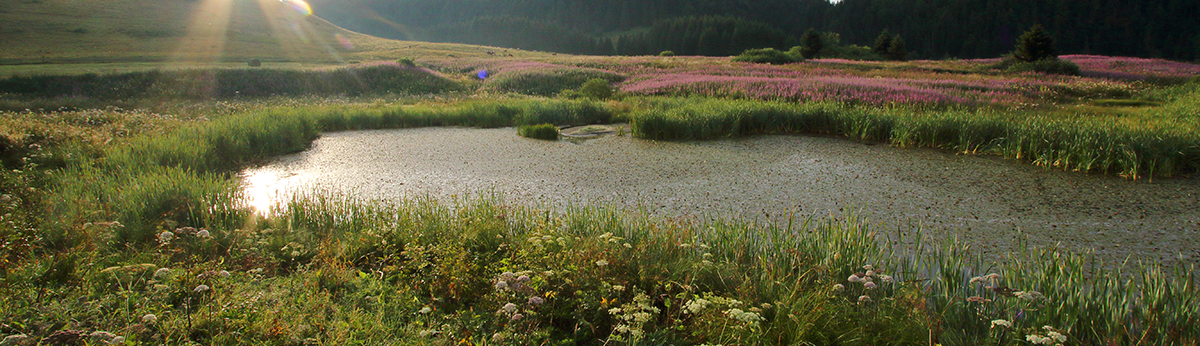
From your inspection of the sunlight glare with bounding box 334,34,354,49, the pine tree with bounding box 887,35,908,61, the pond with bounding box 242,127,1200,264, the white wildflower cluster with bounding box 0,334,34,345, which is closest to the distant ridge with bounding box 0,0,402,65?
the sunlight glare with bounding box 334,34,354,49

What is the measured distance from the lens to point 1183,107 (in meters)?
7.13

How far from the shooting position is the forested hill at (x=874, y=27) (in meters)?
52.5

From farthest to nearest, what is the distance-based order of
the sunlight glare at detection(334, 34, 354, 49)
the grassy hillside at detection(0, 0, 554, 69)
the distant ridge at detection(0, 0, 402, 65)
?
the sunlight glare at detection(334, 34, 354, 49) < the distant ridge at detection(0, 0, 402, 65) < the grassy hillside at detection(0, 0, 554, 69)

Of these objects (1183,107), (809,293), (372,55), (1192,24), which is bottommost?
(809,293)

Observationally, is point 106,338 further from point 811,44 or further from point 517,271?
point 811,44

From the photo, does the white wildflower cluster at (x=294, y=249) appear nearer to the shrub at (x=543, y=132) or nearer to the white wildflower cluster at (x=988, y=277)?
the white wildflower cluster at (x=988, y=277)

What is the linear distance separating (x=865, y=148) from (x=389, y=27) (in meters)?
95.9

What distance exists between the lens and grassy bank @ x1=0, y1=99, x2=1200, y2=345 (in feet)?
5.74

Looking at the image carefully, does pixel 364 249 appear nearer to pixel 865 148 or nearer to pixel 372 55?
pixel 865 148

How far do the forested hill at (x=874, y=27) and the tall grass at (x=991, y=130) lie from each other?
165ft

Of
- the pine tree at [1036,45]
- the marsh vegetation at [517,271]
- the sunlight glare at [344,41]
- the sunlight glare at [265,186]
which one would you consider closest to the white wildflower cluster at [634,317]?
the marsh vegetation at [517,271]

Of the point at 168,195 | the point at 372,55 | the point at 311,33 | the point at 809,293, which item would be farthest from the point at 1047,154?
the point at 311,33

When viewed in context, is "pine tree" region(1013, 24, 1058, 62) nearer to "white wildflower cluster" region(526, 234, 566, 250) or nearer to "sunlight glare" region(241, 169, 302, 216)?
"white wildflower cluster" region(526, 234, 566, 250)

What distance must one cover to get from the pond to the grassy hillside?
1609cm
